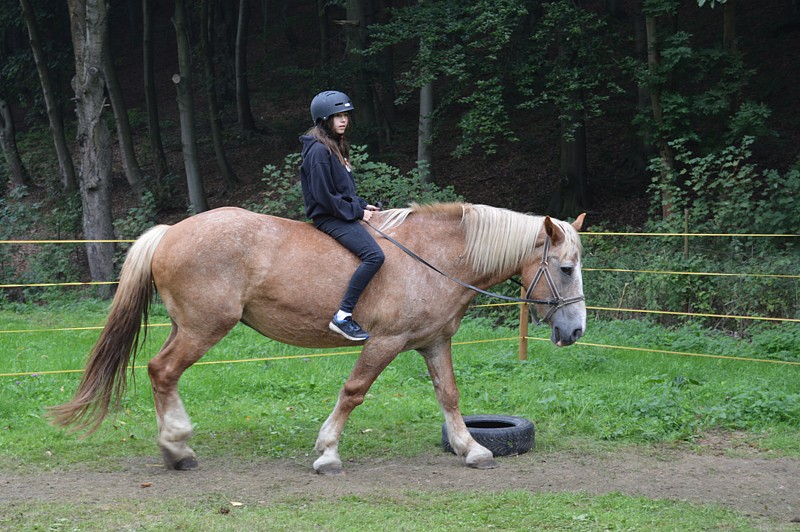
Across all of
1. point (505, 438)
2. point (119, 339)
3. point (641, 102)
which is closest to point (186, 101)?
point (641, 102)

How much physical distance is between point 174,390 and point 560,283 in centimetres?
292

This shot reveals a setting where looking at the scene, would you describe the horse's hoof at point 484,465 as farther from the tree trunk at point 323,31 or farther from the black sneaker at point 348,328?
the tree trunk at point 323,31

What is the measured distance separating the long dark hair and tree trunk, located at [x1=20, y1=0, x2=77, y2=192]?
1798cm

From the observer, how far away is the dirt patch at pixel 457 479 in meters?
5.36

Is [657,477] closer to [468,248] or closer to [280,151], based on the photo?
[468,248]

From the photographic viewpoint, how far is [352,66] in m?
20.8

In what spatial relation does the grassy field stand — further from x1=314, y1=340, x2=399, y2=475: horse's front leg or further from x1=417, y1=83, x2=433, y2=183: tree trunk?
x1=417, y1=83, x2=433, y2=183: tree trunk

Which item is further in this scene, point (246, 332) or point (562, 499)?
point (246, 332)

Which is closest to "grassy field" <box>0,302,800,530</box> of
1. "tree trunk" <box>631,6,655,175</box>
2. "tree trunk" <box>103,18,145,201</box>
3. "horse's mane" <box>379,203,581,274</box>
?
"horse's mane" <box>379,203,581,274</box>

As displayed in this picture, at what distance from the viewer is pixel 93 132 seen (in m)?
14.7

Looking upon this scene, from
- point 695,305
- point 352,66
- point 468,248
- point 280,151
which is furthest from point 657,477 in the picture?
point 280,151

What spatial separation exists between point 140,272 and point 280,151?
68.2 feet

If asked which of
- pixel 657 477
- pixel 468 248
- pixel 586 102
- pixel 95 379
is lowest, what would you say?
pixel 657 477

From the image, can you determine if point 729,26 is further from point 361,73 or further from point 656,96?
point 361,73
